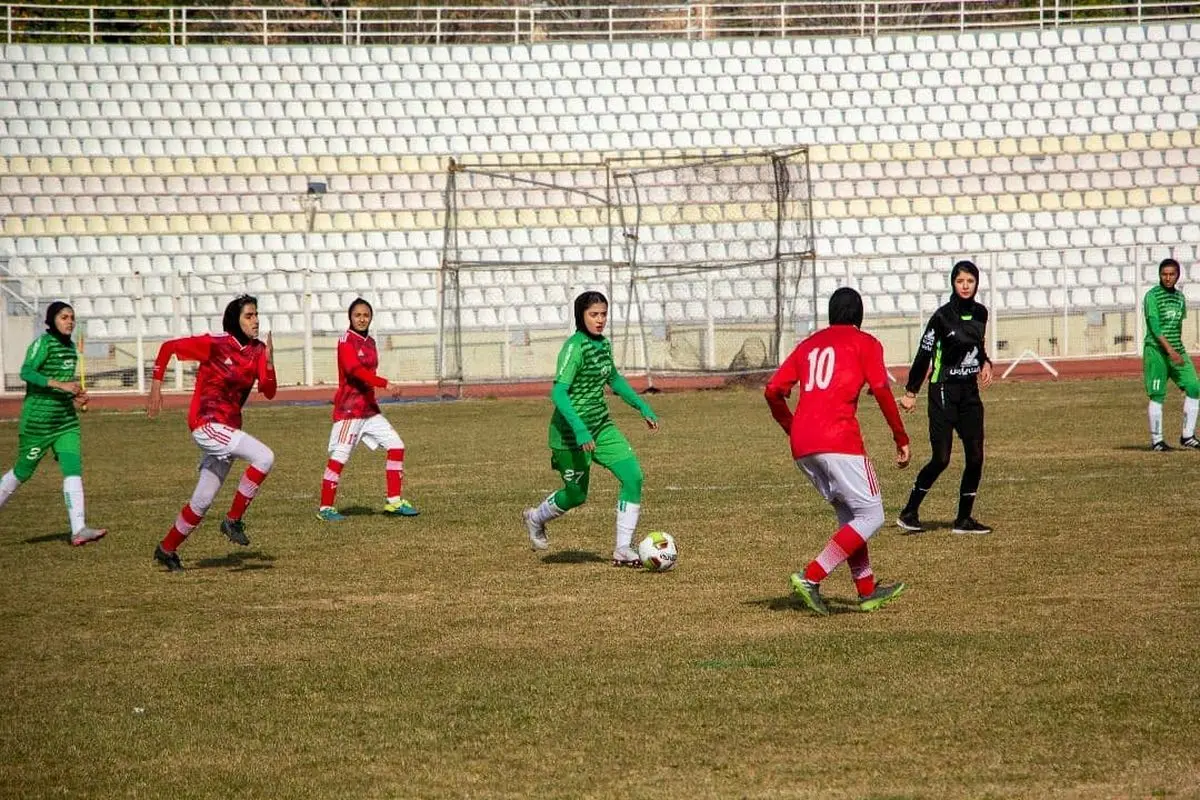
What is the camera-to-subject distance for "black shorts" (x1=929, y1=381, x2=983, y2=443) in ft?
37.6

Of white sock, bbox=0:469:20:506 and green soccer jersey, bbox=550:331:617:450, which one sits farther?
white sock, bbox=0:469:20:506

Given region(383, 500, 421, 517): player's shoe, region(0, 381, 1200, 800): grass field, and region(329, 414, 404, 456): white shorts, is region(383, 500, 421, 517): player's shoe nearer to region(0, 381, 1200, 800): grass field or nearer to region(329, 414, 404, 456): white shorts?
region(0, 381, 1200, 800): grass field

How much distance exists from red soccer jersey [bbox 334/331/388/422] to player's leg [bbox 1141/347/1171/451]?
823 centimetres

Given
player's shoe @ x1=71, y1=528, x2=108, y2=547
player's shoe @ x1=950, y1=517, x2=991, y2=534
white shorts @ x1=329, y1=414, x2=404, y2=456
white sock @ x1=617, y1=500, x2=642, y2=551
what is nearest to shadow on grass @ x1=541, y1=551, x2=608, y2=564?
white sock @ x1=617, y1=500, x2=642, y2=551

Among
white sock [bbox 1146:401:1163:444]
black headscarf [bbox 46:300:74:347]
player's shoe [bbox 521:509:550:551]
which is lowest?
player's shoe [bbox 521:509:550:551]

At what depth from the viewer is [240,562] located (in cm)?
1101

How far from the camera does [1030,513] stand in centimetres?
1197

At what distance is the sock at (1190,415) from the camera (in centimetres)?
1622

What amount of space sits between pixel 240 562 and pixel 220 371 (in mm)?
1446

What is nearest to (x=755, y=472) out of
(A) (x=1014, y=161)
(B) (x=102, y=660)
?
(B) (x=102, y=660)

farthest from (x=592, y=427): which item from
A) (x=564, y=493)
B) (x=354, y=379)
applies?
(x=354, y=379)

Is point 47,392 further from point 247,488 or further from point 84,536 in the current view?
point 247,488

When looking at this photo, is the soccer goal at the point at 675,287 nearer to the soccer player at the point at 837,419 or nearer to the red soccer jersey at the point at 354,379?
the red soccer jersey at the point at 354,379

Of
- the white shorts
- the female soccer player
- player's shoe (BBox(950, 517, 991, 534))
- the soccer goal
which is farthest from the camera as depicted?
the soccer goal
